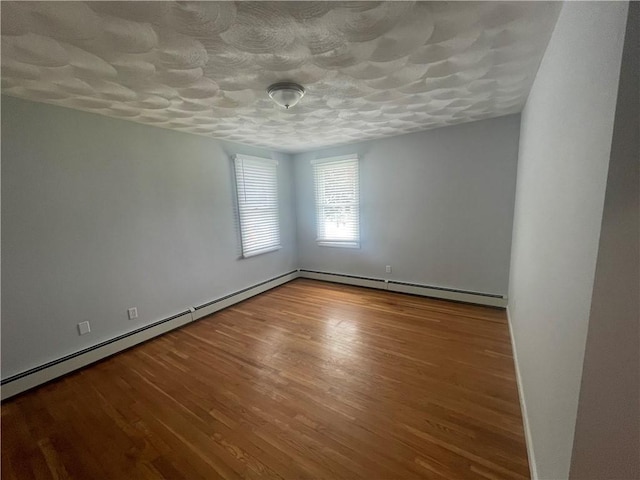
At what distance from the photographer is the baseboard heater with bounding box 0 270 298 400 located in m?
2.04

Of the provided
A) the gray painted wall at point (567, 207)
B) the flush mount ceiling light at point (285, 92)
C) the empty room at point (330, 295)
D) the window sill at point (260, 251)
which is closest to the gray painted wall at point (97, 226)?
the empty room at point (330, 295)

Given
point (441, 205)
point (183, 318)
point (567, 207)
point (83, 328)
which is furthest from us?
point (441, 205)

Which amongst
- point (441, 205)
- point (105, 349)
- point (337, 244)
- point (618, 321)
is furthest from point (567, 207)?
point (105, 349)

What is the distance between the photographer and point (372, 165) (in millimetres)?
3863

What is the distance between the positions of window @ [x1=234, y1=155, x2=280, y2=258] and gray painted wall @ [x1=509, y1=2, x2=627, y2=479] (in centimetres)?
337

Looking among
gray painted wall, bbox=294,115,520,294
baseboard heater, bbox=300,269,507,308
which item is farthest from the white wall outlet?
gray painted wall, bbox=294,115,520,294

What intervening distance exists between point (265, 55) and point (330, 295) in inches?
125

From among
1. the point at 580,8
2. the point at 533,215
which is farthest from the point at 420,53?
the point at 533,215

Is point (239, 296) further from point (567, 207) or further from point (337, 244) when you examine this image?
point (567, 207)

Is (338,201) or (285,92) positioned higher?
(285,92)

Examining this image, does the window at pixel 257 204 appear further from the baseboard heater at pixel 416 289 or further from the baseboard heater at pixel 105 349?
the baseboard heater at pixel 416 289

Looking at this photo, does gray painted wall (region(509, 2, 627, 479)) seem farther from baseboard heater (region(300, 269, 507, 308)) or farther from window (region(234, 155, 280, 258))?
window (region(234, 155, 280, 258))

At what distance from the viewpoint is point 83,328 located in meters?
2.36

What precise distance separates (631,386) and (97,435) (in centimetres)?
266
